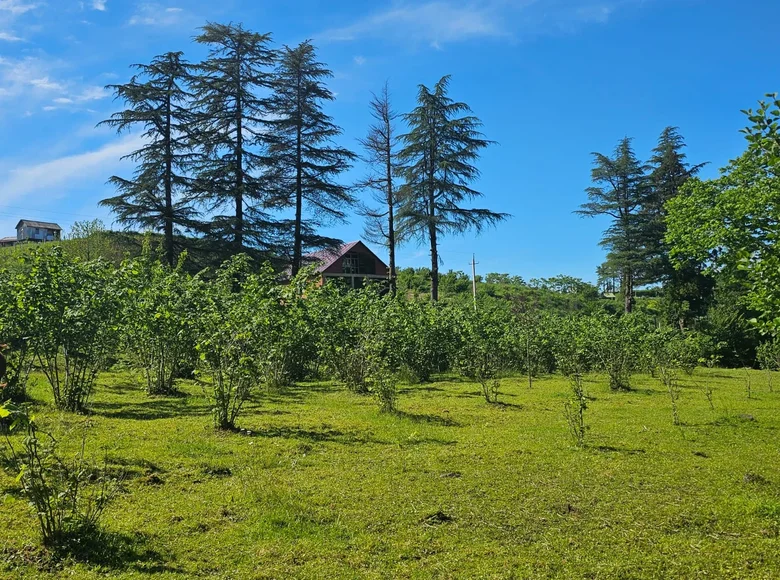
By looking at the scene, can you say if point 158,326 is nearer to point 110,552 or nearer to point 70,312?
point 70,312

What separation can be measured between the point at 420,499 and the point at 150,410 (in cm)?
514

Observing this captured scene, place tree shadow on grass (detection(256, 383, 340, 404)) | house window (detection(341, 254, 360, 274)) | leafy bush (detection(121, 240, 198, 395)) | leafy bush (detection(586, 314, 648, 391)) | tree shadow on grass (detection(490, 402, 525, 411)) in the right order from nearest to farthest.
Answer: leafy bush (detection(121, 240, 198, 395)) < tree shadow on grass (detection(490, 402, 525, 411)) < tree shadow on grass (detection(256, 383, 340, 404)) < leafy bush (detection(586, 314, 648, 391)) < house window (detection(341, 254, 360, 274))

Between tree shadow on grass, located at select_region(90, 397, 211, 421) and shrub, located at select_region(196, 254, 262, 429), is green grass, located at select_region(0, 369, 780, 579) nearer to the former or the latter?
tree shadow on grass, located at select_region(90, 397, 211, 421)

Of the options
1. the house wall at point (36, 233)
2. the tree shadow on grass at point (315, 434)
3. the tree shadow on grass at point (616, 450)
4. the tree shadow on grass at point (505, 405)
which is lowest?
the tree shadow on grass at point (616, 450)

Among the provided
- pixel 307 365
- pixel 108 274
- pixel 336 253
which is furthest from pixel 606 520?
pixel 336 253

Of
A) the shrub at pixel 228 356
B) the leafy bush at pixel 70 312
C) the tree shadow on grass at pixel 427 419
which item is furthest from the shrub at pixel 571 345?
the leafy bush at pixel 70 312

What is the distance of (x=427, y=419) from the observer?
7898mm

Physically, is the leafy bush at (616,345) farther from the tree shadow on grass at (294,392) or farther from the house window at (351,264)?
the house window at (351,264)

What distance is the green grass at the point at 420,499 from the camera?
3.30 m

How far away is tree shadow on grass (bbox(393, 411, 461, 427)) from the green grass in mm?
43

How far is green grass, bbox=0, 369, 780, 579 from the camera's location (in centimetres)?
330

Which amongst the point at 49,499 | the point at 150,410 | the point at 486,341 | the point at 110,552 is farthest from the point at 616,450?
the point at 486,341

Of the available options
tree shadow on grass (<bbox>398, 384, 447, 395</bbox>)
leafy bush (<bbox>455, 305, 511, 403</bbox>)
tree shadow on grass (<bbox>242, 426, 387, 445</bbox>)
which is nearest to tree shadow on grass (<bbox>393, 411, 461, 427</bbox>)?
tree shadow on grass (<bbox>242, 426, 387, 445</bbox>)

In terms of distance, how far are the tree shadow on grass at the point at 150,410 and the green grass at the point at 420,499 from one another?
0.17 ft
